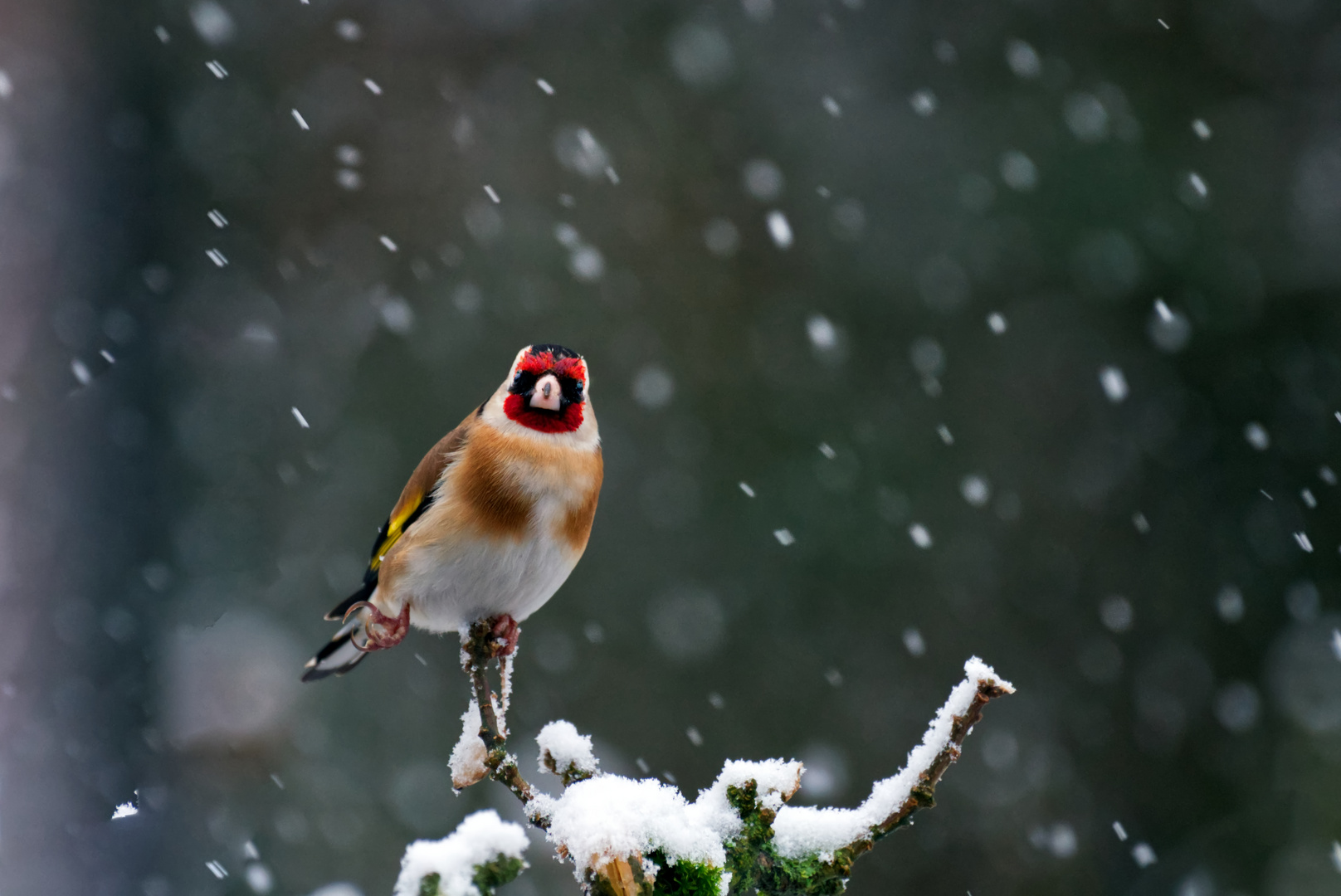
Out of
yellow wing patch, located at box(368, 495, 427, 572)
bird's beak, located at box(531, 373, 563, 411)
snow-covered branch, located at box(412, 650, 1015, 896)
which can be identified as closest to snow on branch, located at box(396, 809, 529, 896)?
snow-covered branch, located at box(412, 650, 1015, 896)

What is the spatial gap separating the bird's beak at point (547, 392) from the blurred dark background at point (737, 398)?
3.61 meters

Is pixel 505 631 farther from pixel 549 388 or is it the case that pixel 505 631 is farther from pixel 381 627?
pixel 549 388

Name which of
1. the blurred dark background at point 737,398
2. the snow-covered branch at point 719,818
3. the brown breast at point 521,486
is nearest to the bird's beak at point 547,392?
the brown breast at point 521,486

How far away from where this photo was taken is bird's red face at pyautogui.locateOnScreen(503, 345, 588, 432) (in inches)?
64.1

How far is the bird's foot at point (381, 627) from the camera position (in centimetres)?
161

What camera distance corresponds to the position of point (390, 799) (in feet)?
17.7

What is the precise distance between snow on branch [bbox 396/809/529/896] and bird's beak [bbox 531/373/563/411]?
827 mm

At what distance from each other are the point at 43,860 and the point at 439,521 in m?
2.95

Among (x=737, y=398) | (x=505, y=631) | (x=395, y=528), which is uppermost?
(x=505, y=631)

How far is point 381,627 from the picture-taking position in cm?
176

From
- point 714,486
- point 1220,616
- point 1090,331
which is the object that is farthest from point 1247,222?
point 714,486

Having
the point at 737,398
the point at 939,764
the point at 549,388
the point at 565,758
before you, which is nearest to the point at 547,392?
the point at 549,388

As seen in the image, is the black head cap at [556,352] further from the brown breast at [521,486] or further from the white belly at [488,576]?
the white belly at [488,576]

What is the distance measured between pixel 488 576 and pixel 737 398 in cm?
394
